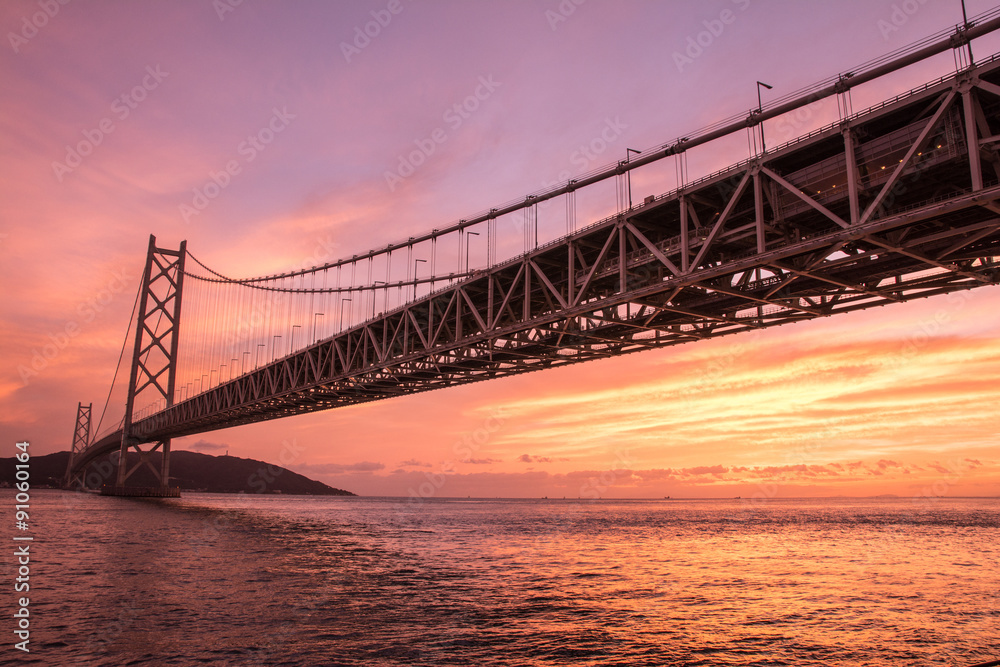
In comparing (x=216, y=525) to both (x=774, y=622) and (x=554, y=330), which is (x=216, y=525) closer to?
(x=554, y=330)

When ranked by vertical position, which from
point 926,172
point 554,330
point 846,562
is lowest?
point 846,562

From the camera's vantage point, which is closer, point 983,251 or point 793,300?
point 983,251

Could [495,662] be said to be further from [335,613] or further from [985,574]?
[985,574]

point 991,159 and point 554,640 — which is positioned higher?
point 991,159

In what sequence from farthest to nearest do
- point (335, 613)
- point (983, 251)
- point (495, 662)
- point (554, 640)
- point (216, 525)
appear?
point (216, 525) < point (983, 251) < point (335, 613) < point (554, 640) < point (495, 662)

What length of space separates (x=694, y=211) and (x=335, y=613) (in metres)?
16.7

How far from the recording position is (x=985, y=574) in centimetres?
2853

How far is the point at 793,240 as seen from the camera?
20688mm

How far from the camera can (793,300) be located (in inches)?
949

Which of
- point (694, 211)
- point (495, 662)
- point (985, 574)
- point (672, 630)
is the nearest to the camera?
point (495, 662)

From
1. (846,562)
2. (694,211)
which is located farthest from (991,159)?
(846,562)

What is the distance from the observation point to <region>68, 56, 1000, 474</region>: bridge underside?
1662 centimetres

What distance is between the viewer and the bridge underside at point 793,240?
16.6 m

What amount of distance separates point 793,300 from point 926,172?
7.38m
